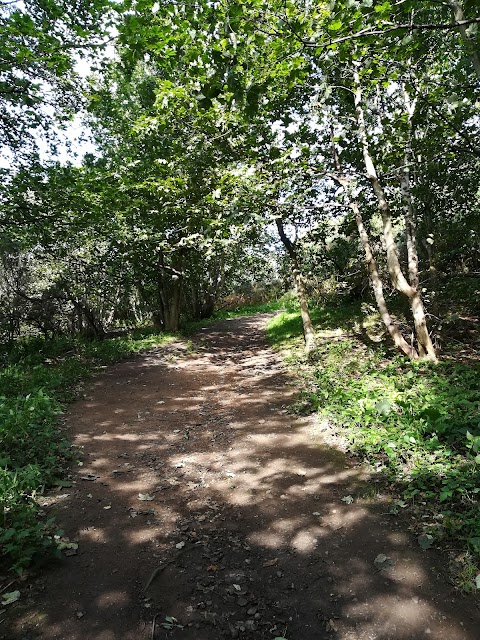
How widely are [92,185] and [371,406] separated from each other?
8180 millimetres

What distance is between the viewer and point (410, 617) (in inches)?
104

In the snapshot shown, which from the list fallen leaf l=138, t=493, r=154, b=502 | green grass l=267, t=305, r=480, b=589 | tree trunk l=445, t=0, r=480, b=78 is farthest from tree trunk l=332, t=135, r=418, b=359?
fallen leaf l=138, t=493, r=154, b=502

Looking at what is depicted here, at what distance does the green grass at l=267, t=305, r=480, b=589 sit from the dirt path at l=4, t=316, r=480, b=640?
0.32 metres

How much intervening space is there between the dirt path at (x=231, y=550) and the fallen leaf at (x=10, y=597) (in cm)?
11

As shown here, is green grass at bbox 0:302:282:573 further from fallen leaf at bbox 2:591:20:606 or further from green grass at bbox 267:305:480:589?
green grass at bbox 267:305:480:589

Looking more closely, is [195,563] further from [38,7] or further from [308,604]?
[38,7]

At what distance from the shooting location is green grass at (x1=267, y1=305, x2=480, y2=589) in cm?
348

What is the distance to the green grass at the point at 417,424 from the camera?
348cm

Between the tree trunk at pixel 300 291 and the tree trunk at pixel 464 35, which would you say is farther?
the tree trunk at pixel 300 291

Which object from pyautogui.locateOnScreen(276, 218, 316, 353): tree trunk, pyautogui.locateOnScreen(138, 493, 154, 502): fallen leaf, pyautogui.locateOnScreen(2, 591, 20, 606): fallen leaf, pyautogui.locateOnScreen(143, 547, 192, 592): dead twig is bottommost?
pyautogui.locateOnScreen(143, 547, 192, 592): dead twig

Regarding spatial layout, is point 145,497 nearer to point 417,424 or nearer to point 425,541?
point 425,541

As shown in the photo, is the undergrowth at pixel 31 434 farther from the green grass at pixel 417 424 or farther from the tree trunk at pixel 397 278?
the tree trunk at pixel 397 278

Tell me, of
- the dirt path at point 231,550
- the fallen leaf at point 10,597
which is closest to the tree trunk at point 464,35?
the dirt path at point 231,550

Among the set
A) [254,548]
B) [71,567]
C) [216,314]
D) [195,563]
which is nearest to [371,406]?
[254,548]
